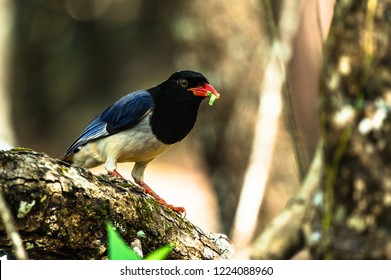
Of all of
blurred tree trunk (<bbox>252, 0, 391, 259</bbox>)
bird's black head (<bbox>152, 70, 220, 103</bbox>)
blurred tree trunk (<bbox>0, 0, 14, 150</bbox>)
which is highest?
blurred tree trunk (<bbox>0, 0, 14, 150</bbox>)

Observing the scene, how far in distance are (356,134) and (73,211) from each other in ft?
→ 7.95

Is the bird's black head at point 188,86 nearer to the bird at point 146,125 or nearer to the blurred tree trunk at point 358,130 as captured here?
the bird at point 146,125

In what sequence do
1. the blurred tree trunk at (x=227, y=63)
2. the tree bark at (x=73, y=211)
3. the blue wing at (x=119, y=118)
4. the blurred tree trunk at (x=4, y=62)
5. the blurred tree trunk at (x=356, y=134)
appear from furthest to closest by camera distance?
1. the blurred tree trunk at (x=4, y=62)
2. the blurred tree trunk at (x=227, y=63)
3. the blurred tree trunk at (x=356, y=134)
4. the blue wing at (x=119, y=118)
5. the tree bark at (x=73, y=211)

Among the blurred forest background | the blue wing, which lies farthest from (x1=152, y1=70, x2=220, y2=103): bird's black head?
the blurred forest background

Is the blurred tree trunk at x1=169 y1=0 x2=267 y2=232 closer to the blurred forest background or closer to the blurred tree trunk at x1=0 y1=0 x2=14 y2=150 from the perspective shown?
the blurred forest background

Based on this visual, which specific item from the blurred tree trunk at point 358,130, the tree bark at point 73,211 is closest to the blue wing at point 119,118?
the tree bark at point 73,211

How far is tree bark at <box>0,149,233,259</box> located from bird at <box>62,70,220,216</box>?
750 mm

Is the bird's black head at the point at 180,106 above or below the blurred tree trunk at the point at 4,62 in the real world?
below

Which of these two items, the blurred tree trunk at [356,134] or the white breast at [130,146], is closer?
the white breast at [130,146]

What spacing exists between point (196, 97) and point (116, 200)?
4.27 feet

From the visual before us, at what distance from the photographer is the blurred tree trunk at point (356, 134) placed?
4957 millimetres

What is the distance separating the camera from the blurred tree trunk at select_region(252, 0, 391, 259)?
496 centimetres

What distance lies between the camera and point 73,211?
3205 mm

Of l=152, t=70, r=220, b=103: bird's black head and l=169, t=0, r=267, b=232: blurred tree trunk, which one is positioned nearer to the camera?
l=152, t=70, r=220, b=103: bird's black head
